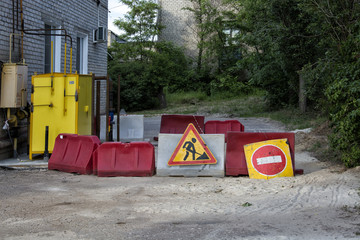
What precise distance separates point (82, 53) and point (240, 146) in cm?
987

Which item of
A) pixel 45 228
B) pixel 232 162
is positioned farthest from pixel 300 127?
pixel 45 228

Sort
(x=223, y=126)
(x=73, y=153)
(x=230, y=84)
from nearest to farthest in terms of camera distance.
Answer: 1. (x=73, y=153)
2. (x=223, y=126)
3. (x=230, y=84)

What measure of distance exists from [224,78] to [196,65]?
532cm

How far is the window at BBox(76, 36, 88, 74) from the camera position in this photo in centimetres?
1738

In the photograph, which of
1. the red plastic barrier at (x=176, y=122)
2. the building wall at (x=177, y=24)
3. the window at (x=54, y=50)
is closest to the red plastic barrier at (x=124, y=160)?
the window at (x=54, y=50)

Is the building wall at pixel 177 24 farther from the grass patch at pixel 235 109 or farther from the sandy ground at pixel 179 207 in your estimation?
the sandy ground at pixel 179 207

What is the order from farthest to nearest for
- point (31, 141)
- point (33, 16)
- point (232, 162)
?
point (33, 16) < point (31, 141) < point (232, 162)

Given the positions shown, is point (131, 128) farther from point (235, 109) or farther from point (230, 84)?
point (230, 84)

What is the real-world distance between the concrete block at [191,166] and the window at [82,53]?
8660mm

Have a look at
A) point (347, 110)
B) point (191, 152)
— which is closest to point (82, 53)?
point (191, 152)

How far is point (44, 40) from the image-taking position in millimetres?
13727

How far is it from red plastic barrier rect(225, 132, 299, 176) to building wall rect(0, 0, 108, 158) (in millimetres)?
5307

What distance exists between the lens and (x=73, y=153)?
9906 mm

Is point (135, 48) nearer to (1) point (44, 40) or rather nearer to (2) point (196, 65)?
(2) point (196, 65)
